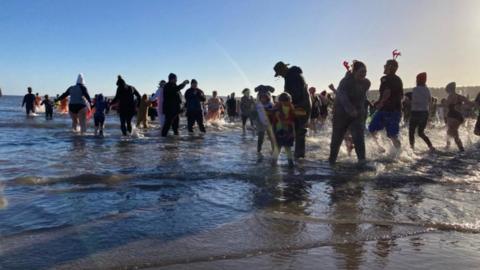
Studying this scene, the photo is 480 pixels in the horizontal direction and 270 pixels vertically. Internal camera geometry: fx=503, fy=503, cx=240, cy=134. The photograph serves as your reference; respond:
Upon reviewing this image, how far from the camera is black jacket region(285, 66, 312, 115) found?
9078 millimetres

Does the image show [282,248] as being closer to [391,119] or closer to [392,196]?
[392,196]

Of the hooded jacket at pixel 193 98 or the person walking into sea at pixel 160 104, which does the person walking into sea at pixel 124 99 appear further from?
the hooded jacket at pixel 193 98

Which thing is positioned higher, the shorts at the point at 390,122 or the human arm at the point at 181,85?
the human arm at the point at 181,85

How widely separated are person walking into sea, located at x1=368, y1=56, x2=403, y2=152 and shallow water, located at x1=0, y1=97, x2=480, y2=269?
1422mm

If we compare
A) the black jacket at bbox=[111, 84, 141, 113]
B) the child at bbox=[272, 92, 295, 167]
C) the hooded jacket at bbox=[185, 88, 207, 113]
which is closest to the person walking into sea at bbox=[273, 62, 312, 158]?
the child at bbox=[272, 92, 295, 167]

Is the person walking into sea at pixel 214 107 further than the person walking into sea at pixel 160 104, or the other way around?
the person walking into sea at pixel 214 107

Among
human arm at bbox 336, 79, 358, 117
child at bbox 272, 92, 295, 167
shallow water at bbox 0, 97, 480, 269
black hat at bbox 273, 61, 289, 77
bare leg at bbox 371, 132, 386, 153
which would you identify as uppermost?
black hat at bbox 273, 61, 289, 77

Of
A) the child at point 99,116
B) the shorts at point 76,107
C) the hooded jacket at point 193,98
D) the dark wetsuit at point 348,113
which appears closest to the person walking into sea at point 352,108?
the dark wetsuit at point 348,113

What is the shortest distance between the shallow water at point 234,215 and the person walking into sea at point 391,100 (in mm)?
1422

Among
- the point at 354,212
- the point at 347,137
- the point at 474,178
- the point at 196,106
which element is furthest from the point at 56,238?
the point at 196,106

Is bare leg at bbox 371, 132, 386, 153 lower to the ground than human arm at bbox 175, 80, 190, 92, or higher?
lower

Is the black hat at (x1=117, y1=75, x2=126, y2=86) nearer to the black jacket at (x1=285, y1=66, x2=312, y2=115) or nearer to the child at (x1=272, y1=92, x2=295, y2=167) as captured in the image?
the black jacket at (x1=285, y1=66, x2=312, y2=115)

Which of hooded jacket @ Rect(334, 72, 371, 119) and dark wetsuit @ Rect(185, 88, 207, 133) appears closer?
hooded jacket @ Rect(334, 72, 371, 119)

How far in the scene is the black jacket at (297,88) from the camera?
908 cm
